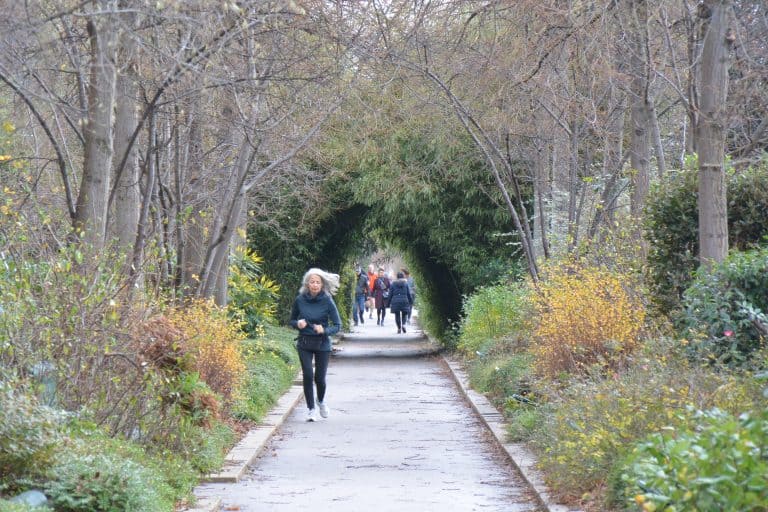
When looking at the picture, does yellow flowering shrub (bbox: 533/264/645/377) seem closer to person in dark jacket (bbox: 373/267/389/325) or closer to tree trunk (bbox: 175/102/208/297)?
tree trunk (bbox: 175/102/208/297)

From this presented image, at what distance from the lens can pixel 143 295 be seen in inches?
396

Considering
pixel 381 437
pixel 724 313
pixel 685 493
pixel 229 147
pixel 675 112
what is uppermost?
pixel 675 112

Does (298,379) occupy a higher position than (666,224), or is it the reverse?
(666,224)

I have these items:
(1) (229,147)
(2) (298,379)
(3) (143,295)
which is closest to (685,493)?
(3) (143,295)

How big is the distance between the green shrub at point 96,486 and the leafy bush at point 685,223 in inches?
285

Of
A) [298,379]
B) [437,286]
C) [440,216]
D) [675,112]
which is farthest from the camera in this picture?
[437,286]

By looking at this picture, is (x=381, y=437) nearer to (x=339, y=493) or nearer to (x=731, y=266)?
(x=339, y=493)

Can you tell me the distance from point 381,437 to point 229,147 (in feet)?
20.4

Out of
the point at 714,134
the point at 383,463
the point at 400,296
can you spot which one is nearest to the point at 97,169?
the point at 383,463

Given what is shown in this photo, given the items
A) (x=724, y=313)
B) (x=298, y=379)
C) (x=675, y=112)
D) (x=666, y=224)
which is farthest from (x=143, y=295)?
(x=675, y=112)

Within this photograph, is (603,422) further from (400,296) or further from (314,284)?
(400,296)

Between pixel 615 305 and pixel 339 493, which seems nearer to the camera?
pixel 339 493

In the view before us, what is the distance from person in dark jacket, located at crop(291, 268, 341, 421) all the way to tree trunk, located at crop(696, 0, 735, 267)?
16.7 ft

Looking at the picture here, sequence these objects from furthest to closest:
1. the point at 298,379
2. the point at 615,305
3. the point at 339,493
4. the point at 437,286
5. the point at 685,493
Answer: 1. the point at 437,286
2. the point at 298,379
3. the point at 615,305
4. the point at 339,493
5. the point at 685,493
